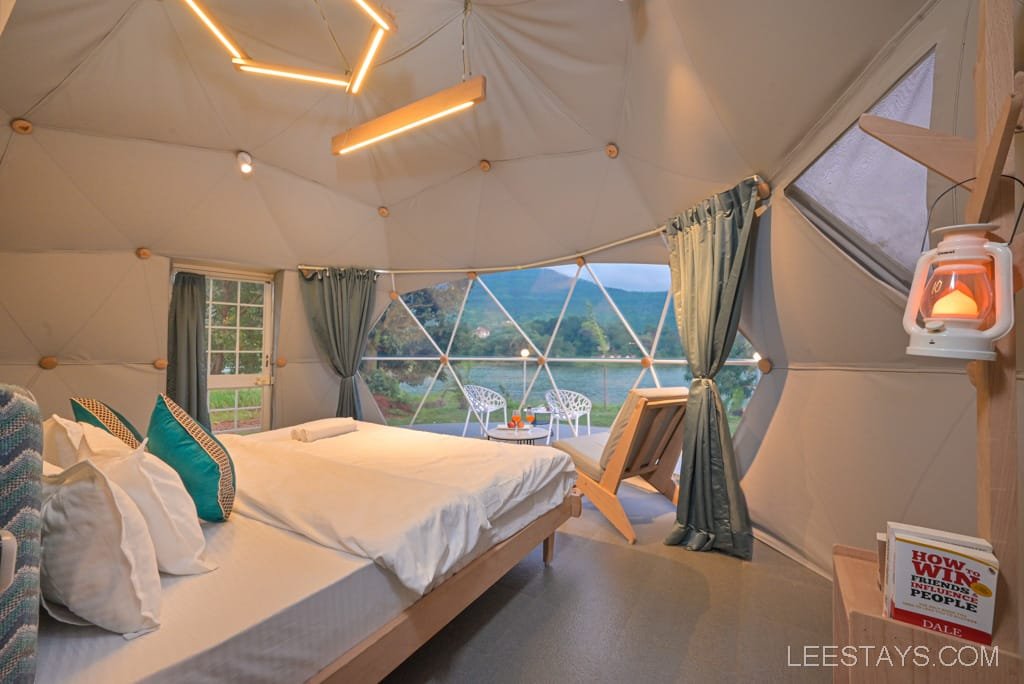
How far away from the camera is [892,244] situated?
2.06 meters

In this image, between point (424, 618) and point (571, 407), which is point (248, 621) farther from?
A: point (571, 407)

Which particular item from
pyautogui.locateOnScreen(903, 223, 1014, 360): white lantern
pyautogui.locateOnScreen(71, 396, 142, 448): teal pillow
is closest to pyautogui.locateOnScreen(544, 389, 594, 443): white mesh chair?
pyautogui.locateOnScreen(71, 396, 142, 448): teal pillow

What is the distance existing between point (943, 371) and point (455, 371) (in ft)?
15.4

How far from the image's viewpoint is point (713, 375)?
300cm

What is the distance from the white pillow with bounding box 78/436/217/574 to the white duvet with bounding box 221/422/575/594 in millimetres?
316

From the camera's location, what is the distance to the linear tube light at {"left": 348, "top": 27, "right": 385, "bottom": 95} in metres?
2.23

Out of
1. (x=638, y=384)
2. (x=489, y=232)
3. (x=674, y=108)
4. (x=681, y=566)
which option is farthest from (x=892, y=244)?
(x=489, y=232)

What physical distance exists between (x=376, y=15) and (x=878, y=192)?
7.99ft

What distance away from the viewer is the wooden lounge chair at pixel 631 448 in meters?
2.95

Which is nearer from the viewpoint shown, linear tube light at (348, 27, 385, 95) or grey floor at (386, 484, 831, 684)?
grey floor at (386, 484, 831, 684)

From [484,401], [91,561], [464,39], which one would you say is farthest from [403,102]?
[91,561]

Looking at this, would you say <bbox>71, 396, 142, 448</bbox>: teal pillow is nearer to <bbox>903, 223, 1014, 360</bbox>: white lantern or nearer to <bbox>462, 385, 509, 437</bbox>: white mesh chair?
<bbox>903, 223, 1014, 360</bbox>: white lantern

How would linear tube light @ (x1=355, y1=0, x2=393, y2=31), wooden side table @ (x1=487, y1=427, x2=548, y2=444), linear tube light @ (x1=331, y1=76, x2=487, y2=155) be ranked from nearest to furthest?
linear tube light @ (x1=355, y1=0, x2=393, y2=31)
linear tube light @ (x1=331, y1=76, x2=487, y2=155)
wooden side table @ (x1=487, y1=427, x2=548, y2=444)

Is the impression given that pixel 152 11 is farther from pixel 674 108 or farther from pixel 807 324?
pixel 807 324
